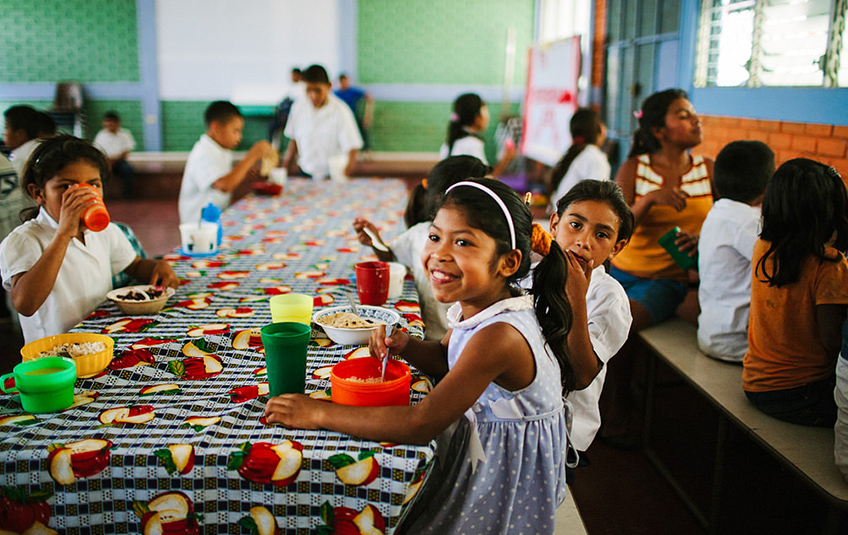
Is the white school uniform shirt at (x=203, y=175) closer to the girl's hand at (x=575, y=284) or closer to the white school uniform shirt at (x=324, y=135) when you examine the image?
the white school uniform shirt at (x=324, y=135)

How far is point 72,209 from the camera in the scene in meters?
1.83

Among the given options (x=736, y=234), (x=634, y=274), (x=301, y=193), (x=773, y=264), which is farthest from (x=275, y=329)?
(x=301, y=193)

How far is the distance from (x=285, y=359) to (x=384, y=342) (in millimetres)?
240

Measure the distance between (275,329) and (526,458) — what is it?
604 mm

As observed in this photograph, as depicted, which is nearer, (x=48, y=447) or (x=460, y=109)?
(x=48, y=447)

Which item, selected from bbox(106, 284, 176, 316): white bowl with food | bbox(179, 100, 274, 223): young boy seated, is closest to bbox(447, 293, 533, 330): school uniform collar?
bbox(106, 284, 176, 316): white bowl with food

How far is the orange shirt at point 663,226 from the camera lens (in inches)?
121

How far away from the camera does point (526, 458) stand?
4.75ft

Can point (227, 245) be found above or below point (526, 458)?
above

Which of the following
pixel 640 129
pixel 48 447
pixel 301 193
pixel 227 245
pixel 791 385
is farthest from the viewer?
pixel 301 193

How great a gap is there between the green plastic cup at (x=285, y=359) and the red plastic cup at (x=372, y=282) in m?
0.63

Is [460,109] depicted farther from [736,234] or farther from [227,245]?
[736,234]

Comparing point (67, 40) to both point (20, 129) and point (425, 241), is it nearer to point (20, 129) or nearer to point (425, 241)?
point (20, 129)

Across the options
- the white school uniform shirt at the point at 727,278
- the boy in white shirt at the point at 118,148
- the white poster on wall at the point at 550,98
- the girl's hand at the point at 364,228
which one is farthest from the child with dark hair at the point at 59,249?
the boy in white shirt at the point at 118,148
